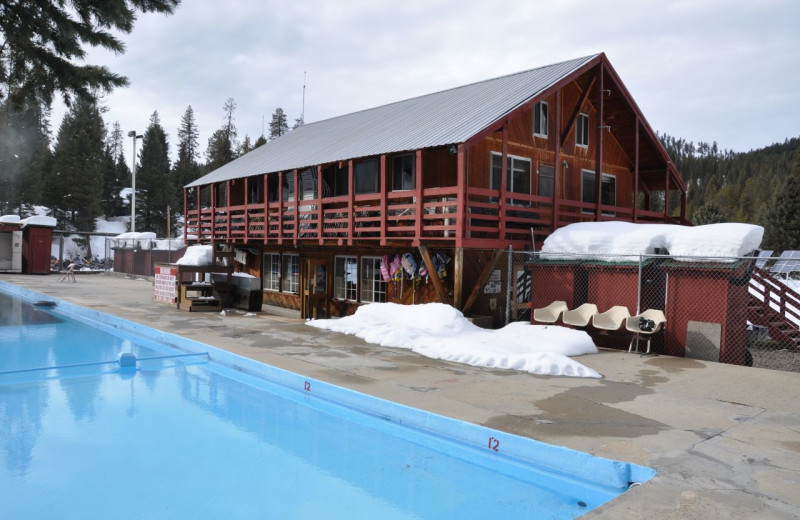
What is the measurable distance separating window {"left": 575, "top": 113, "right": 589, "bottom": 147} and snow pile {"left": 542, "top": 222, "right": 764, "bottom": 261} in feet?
18.2

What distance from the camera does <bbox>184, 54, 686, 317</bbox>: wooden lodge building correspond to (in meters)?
14.0

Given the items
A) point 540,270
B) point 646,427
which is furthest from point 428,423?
point 540,270

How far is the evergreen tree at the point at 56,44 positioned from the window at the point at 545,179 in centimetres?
1113

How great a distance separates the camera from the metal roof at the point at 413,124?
1455 centimetres

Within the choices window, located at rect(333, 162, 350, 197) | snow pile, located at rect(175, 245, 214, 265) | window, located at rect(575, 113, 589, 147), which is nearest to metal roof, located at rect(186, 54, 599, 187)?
window, located at rect(333, 162, 350, 197)

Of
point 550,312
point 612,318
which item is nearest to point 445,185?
point 550,312

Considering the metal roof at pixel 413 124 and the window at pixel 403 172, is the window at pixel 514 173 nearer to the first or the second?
the metal roof at pixel 413 124

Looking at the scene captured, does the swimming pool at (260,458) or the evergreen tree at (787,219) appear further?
the evergreen tree at (787,219)

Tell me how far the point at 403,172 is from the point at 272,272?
26.7 ft

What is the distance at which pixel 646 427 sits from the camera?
6.54 meters

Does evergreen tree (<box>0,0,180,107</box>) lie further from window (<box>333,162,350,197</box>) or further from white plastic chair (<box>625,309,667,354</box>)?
white plastic chair (<box>625,309,667,354</box>)

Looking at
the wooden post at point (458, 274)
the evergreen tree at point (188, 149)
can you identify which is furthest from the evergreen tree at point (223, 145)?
the wooden post at point (458, 274)

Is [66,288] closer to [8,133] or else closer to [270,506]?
[270,506]

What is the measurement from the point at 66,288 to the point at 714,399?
90.8ft
